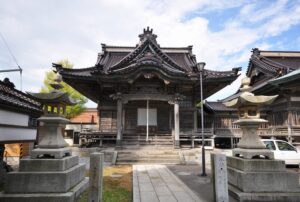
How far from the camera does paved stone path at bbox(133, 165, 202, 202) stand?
6.11 m

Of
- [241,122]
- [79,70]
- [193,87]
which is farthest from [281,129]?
[79,70]

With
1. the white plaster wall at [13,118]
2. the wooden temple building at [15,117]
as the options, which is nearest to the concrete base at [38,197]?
the wooden temple building at [15,117]

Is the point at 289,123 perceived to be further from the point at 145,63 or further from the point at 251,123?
the point at 251,123

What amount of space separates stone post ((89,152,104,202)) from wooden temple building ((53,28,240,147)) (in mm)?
9515

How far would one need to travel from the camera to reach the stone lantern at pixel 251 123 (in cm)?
641

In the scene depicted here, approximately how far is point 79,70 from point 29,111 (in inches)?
285

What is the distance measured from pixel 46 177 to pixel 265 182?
6084 millimetres

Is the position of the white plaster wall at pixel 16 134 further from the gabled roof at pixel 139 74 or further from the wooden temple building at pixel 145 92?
the gabled roof at pixel 139 74

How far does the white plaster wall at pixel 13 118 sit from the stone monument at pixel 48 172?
2.12m

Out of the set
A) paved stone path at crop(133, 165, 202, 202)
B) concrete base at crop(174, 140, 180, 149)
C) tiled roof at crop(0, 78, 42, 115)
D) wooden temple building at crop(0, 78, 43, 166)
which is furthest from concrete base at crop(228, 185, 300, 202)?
concrete base at crop(174, 140, 180, 149)

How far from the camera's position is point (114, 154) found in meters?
13.1

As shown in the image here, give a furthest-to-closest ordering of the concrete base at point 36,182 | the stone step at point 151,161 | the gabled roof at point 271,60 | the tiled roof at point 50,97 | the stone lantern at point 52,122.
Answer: the gabled roof at point 271,60 < the stone step at point 151,161 < the tiled roof at point 50,97 < the stone lantern at point 52,122 < the concrete base at point 36,182

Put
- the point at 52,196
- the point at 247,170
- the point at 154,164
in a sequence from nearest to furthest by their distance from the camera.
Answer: the point at 52,196 → the point at 247,170 → the point at 154,164

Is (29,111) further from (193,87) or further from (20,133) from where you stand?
(193,87)
